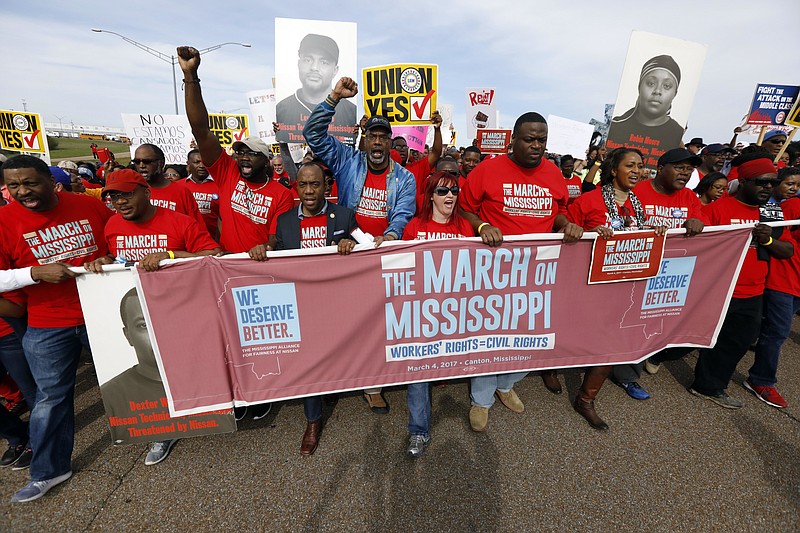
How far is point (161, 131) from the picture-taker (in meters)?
8.53

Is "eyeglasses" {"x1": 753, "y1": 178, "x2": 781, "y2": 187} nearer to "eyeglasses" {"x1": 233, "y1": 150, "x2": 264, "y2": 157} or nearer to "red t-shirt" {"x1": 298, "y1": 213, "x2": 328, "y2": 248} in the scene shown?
"red t-shirt" {"x1": 298, "y1": 213, "x2": 328, "y2": 248}

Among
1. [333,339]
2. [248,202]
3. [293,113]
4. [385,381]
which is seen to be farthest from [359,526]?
[293,113]

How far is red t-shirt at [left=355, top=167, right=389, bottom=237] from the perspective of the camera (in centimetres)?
355

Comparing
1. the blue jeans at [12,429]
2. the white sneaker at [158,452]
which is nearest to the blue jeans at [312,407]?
the white sneaker at [158,452]

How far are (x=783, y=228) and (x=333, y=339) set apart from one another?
4.26m

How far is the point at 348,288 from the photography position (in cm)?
271

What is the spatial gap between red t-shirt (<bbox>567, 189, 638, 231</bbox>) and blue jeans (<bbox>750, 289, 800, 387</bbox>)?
1833mm

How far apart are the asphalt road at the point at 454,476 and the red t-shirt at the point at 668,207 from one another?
71.7 inches

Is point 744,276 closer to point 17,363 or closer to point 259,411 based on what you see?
point 259,411

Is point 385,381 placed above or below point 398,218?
below

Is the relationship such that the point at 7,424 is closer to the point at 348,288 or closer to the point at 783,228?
the point at 348,288

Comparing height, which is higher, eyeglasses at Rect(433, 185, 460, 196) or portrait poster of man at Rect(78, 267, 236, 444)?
eyeglasses at Rect(433, 185, 460, 196)

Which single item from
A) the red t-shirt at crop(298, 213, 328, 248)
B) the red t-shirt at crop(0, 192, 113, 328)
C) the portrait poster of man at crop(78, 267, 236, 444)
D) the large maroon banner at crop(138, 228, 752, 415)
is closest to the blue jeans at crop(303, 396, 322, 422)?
the large maroon banner at crop(138, 228, 752, 415)

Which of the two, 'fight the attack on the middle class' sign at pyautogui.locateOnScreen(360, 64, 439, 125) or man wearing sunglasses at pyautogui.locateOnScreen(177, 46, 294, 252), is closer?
man wearing sunglasses at pyautogui.locateOnScreen(177, 46, 294, 252)
